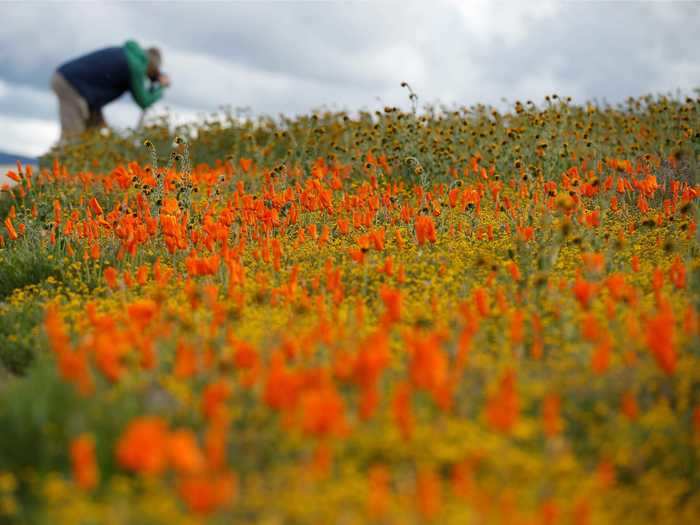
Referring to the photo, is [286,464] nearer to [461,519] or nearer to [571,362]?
[461,519]

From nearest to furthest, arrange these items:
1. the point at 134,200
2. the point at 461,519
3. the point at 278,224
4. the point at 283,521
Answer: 1. the point at 461,519
2. the point at 283,521
3. the point at 278,224
4. the point at 134,200

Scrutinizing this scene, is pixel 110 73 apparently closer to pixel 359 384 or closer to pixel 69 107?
pixel 69 107

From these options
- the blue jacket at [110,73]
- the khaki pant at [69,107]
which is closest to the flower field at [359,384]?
the blue jacket at [110,73]

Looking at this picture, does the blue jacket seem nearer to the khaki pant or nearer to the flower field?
the khaki pant

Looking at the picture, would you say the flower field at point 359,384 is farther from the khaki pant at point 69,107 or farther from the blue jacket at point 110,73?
the khaki pant at point 69,107

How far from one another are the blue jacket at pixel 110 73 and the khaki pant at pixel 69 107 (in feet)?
0.40

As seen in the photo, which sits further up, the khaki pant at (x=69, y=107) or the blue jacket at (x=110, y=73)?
the blue jacket at (x=110, y=73)

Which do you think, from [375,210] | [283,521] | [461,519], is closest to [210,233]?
[375,210]

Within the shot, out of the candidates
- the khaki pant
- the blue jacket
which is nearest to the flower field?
the blue jacket

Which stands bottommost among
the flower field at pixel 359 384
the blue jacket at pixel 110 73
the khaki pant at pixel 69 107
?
the flower field at pixel 359 384

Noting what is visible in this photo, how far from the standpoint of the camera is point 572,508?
9.07 ft

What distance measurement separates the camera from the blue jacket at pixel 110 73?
51.9ft

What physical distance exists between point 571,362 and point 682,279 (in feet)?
3.44

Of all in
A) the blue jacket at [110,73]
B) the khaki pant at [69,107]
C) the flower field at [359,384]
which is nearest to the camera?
the flower field at [359,384]
